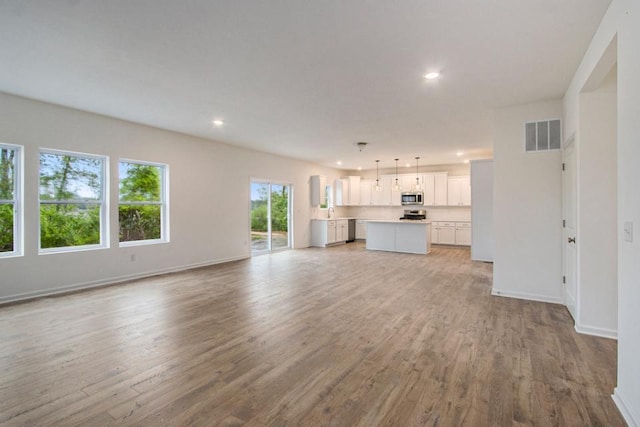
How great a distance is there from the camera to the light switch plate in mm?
1826

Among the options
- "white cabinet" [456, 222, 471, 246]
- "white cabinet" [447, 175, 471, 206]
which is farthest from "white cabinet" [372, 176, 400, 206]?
"white cabinet" [456, 222, 471, 246]

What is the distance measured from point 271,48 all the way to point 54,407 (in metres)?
3.15

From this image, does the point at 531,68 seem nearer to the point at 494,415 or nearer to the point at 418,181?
the point at 494,415

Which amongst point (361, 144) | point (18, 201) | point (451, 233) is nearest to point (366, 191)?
point (451, 233)

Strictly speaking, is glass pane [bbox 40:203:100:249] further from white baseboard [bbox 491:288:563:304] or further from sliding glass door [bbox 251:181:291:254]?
white baseboard [bbox 491:288:563:304]

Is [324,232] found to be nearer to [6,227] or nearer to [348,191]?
[348,191]

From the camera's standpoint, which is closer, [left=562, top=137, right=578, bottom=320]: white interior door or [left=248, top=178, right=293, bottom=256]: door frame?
[left=562, top=137, right=578, bottom=320]: white interior door

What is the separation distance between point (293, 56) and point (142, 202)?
425cm

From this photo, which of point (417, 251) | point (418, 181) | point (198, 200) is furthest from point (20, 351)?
point (418, 181)

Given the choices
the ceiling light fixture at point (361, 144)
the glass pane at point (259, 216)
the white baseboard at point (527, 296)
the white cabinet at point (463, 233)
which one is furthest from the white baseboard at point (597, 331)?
the white cabinet at point (463, 233)

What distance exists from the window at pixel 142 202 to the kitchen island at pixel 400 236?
5553 millimetres

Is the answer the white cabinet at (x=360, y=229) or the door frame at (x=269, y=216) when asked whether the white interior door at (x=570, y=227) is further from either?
the white cabinet at (x=360, y=229)

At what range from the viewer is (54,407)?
1.99m

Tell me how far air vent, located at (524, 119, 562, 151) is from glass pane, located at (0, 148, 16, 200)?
702 centimetres
